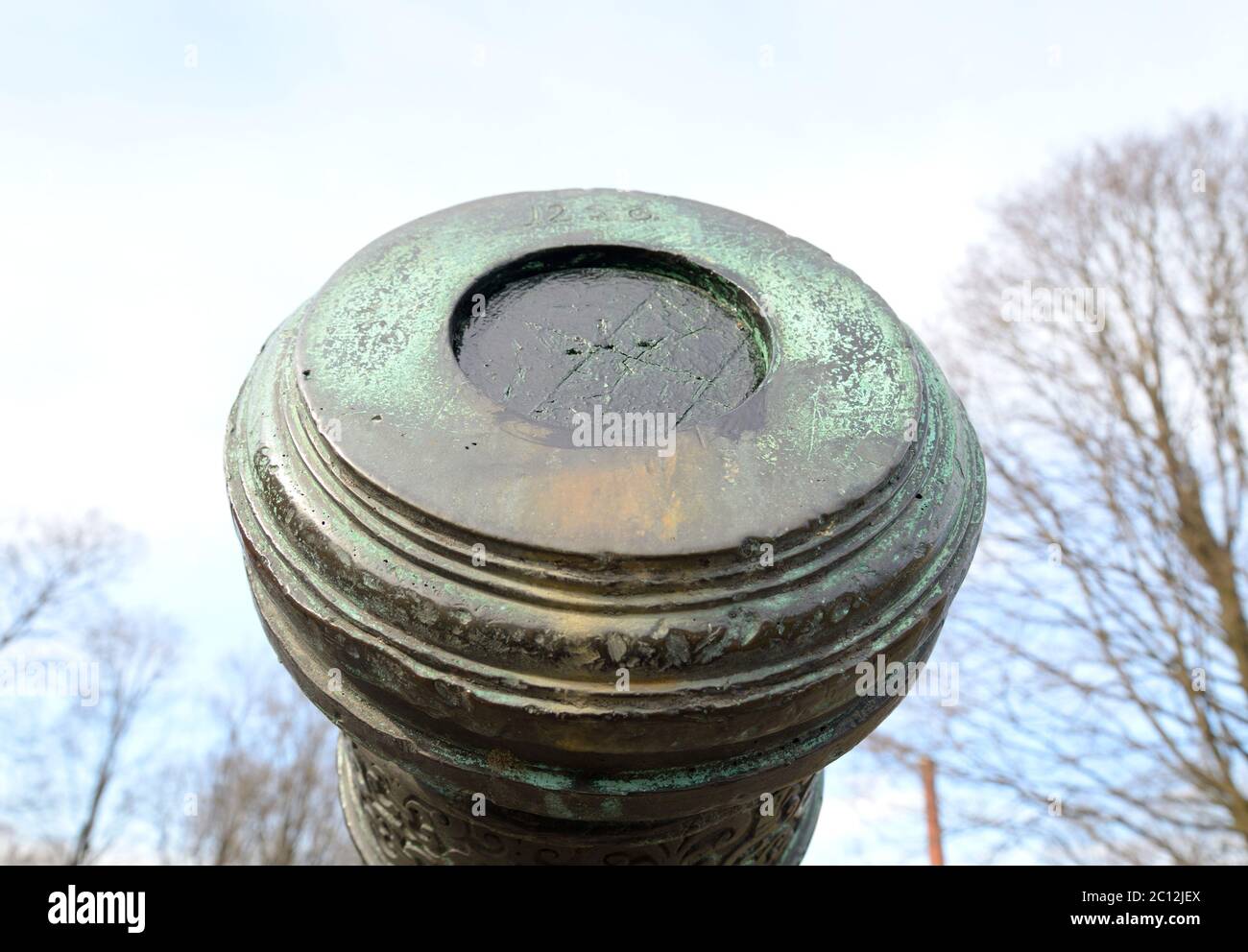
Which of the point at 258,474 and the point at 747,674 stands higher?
the point at 258,474

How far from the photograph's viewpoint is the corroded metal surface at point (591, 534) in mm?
1750

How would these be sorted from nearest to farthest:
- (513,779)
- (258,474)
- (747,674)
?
(747,674) → (513,779) → (258,474)

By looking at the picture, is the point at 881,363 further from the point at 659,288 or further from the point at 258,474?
the point at 258,474

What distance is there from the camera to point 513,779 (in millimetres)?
1889

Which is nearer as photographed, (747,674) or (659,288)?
(747,674)

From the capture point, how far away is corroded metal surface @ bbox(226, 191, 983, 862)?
175 cm

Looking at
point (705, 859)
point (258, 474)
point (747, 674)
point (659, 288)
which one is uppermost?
point (659, 288)

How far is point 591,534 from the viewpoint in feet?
5.81

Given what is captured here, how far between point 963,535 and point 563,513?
90cm

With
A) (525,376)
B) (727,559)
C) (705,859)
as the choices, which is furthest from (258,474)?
(705,859)
